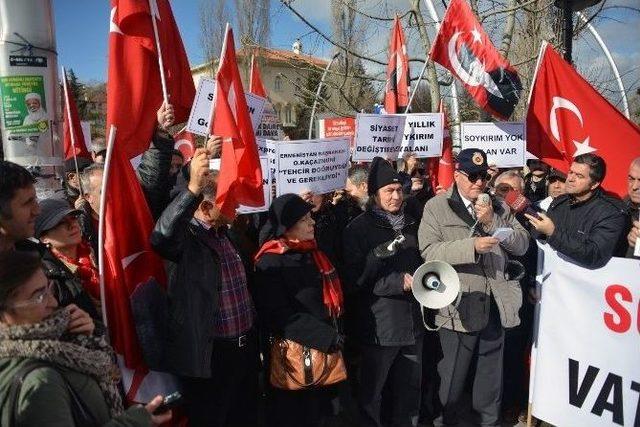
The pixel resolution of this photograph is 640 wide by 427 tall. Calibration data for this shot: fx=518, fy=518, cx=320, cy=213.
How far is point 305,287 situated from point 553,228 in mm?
1704

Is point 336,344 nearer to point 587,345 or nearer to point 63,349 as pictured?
point 587,345

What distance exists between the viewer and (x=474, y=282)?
3.68 metres

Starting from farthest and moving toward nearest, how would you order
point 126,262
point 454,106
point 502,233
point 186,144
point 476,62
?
point 454,106
point 186,144
point 476,62
point 502,233
point 126,262

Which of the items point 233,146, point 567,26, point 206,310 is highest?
point 567,26

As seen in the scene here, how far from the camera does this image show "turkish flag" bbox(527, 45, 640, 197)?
4.22 metres

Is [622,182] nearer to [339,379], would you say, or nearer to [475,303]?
[475,303]

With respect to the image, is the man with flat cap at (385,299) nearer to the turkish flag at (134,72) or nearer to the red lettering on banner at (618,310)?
the red lettering on banner at (618,310)

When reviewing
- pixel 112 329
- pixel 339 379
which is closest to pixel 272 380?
pixel 339 379

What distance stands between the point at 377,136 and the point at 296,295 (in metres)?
2.26

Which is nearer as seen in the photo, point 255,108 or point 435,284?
point 435,284

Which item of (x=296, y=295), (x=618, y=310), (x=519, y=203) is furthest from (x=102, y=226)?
(x=618, y=310)

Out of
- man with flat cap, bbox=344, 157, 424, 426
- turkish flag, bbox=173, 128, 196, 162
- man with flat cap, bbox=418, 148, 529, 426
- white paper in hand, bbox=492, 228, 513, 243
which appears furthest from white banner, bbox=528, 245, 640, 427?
turkish flag, bbox=173, 128, 196, 162

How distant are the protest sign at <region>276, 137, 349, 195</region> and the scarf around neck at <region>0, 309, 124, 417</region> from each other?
234 cm

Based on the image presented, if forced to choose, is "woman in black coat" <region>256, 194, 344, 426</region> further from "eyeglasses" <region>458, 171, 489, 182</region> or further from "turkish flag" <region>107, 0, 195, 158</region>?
"eyeglasses" <region>458, 171, 489, 182</region>
